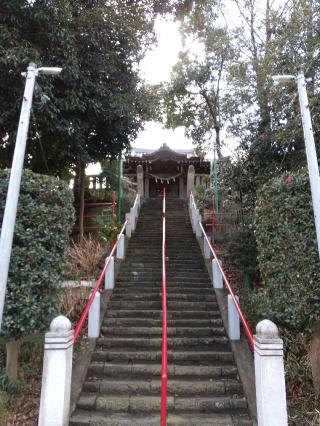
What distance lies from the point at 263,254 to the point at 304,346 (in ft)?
5.54

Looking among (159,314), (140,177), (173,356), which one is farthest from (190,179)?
(173,356)

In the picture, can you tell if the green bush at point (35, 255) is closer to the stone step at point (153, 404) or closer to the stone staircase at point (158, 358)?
the stone step at point (153, 404)

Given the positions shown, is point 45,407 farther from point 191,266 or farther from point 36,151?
point 36,151

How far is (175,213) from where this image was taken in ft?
50.6

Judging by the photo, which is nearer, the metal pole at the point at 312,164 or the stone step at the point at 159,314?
the metal pole at the point at 312,164

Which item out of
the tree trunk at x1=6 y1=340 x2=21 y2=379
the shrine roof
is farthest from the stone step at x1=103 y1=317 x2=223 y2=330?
the shrine roof

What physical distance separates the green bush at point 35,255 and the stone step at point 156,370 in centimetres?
126

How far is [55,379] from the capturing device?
407 centimetres

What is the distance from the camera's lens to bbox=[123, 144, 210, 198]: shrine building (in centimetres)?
1959

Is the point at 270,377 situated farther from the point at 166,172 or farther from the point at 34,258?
the point at 166,172

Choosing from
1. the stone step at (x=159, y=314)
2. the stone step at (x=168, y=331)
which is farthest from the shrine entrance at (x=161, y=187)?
the stone step at (x=168, y=331)

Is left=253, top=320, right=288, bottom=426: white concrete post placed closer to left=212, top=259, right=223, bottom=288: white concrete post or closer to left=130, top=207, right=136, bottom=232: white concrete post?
left=212, top=259, right=223, bottom=288: white concrete post

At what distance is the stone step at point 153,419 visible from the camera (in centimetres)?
443

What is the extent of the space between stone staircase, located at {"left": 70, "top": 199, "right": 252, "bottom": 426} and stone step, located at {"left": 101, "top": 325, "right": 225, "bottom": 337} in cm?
2
